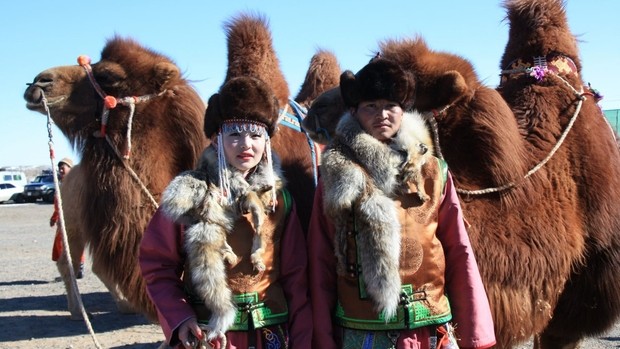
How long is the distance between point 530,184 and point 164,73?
2.28 metres

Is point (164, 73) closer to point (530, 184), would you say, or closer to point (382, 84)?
point (382, 84)

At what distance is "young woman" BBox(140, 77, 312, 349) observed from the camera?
8.47ft

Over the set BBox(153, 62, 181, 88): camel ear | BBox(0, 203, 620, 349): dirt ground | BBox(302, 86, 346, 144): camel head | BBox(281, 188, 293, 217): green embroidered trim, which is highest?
BBox(153, 62, 181, 88): camel ear

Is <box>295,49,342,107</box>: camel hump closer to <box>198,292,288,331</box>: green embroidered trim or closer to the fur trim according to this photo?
the fur trim

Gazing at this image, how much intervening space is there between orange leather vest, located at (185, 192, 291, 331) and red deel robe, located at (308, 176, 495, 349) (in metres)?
0.15

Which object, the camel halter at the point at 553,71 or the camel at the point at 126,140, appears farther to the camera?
the camel at the point at 126,140

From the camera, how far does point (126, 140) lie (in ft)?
13.2

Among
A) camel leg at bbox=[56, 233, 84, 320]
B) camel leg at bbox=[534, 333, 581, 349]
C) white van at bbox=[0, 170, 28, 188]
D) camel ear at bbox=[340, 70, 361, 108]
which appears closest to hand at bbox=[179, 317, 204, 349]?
camel ear at bbox=[340, 70, 361, 108]

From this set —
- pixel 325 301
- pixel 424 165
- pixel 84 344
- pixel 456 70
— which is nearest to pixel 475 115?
pixel 456 70

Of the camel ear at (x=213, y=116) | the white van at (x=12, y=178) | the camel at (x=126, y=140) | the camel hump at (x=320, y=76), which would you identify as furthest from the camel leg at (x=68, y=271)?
the white van at (x=12, y=178)

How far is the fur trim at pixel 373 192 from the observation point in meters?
2.55

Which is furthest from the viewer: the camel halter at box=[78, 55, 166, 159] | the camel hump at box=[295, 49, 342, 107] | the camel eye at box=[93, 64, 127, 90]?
the camel hump at box=[295, 49, 342, 107]

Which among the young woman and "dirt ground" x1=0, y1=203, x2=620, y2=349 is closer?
the young woman

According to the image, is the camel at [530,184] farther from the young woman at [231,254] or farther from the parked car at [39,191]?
the parked car at [39,191]
